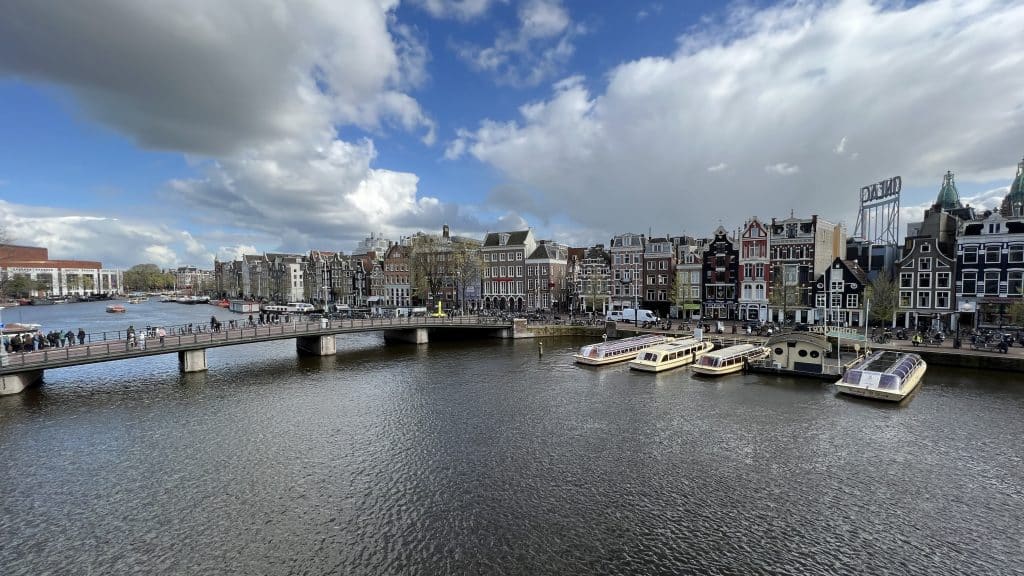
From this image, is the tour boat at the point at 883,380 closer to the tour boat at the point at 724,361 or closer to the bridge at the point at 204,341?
the tour boat at the point at 724,361

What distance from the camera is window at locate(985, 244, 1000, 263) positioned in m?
57.8

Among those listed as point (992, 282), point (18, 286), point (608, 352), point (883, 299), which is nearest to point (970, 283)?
point (992, 282)

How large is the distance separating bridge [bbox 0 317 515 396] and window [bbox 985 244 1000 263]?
206 ft

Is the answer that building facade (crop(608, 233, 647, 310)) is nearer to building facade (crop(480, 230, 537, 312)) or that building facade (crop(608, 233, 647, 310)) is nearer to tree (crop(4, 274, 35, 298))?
building facade (crop(480, 230, 537, 312))

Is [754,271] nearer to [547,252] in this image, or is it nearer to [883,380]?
[547,252]

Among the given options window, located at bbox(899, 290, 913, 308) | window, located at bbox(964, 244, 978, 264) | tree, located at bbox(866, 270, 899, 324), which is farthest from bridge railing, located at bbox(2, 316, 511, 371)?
window, located at bbox(964, 244, 978, 264)

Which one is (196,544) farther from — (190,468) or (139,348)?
(139,348)

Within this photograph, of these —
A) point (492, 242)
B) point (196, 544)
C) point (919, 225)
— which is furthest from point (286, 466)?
point (919, 225)

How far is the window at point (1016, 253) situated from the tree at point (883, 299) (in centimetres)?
1173

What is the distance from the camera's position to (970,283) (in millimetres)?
59438

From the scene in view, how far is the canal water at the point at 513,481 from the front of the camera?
16734 mm

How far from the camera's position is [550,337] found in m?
73.8

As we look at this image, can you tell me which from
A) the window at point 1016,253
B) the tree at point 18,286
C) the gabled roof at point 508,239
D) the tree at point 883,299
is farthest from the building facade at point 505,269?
the tree at point 18,286

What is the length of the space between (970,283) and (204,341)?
9251 centimetres
